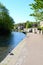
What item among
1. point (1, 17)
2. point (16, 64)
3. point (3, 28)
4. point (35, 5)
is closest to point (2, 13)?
point (1, 17)

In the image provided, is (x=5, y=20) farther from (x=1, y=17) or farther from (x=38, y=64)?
(x=38, y=64)

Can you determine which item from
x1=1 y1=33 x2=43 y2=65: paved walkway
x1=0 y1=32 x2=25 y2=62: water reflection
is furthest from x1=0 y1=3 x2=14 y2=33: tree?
x1=1 y1=33 x2=43 y2=65: paved walkway

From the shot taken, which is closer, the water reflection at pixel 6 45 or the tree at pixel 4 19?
the water reflection at pixel 6 45

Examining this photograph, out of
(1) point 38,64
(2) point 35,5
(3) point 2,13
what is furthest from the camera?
(3) point 2,13

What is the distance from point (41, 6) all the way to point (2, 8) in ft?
152

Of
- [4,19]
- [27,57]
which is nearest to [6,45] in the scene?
[27,57]

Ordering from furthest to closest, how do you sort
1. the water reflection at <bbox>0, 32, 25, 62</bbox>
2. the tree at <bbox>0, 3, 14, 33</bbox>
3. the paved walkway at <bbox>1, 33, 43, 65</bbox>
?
the tree at <bbox>0, 3, 14, 33</bbox> < the water reflection at <bbox>0, 32, 25, 62</bbox> < the paved walkway at <bbox>1, 33, 43, 65</bbox>

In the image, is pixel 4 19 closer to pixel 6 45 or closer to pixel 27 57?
pixel 6 45

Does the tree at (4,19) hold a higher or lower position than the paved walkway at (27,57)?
lower

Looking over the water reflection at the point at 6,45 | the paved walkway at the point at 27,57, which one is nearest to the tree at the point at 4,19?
the water reflection at the point at 6,45

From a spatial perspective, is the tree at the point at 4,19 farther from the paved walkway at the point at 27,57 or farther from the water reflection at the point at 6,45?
the paved walkway at the point at 27,57

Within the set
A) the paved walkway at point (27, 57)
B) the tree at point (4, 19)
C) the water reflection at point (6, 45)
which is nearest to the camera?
the paved walkway at point (27, 57)

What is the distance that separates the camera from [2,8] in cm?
6669

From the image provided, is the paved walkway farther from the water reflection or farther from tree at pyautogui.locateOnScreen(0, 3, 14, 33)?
tree at pyautogui.locateOnScreen(0, 3, 14, 33)
